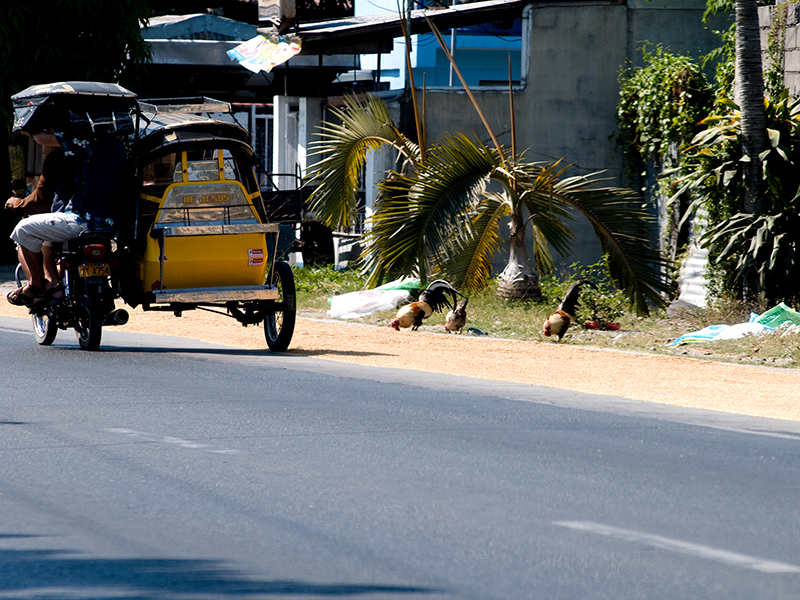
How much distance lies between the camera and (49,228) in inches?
422

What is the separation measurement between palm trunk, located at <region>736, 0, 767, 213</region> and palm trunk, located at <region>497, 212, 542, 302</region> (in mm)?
3068

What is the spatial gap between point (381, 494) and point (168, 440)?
184 centimetres

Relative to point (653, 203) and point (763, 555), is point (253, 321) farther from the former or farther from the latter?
point (653, 203)

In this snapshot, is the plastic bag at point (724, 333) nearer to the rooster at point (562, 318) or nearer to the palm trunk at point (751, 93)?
the rooster at point (562, 318)

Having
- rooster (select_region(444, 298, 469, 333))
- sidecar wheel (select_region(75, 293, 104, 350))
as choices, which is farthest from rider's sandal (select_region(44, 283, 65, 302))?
rooster (select_region(444, 298, 469, 333))

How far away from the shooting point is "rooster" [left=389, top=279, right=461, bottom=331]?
13.7m

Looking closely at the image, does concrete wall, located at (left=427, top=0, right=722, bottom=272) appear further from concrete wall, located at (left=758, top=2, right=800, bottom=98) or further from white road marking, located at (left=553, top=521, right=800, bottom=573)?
white road marking, located at (left=553, top=521, right=800, bottom=573)

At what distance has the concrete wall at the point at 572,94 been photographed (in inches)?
753

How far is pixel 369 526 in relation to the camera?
16.9 feet

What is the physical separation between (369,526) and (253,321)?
6.52 metres

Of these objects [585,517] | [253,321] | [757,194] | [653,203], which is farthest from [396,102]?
[585,517]

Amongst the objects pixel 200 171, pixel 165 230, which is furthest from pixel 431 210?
pixel 165 230

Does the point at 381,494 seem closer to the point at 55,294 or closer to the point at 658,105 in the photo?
the point at 55,294

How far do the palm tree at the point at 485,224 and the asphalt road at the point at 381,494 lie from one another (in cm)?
540
